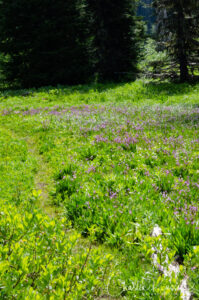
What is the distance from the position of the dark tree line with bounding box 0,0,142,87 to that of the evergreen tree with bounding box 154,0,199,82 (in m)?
5.04

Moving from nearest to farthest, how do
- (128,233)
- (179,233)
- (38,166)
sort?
(179,233)
(128,233)
(38,166)

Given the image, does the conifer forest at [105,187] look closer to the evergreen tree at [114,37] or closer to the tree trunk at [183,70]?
the tree trunk at [183,70]

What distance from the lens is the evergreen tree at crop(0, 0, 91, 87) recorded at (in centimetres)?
2555

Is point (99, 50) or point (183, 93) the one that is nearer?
point (183, 93)

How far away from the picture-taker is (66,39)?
27.4 m

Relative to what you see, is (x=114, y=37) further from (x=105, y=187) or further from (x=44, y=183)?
(x=105, y=187)

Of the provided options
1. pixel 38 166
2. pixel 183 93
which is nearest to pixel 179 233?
pixel 38 166

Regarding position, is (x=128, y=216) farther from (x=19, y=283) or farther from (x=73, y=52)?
(x=73, y=52)

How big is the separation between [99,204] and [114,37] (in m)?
26.7

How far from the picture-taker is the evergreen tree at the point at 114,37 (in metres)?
26.7

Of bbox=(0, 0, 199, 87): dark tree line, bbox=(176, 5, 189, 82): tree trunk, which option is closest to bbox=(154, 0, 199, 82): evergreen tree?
bbox=(176, 5, 189, 82): tree trunk

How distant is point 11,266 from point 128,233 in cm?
204

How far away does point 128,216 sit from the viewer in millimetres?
4621

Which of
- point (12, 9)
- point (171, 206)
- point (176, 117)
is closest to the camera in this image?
point (171, 206)
